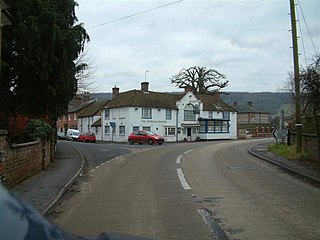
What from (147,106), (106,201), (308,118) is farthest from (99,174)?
(147,106)

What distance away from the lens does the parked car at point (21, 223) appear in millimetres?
2152

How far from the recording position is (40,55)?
2064 centimetres

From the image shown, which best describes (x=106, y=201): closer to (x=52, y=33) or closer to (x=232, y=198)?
(x=232, y=198)

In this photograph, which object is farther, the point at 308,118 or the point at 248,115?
the point at 248,115

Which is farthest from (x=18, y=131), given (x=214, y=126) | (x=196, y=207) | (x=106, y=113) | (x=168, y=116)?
(x=214, y=126)

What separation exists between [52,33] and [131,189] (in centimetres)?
1159

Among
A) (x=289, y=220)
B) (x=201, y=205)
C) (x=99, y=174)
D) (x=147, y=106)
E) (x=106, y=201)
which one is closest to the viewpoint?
(x=289, y=220)

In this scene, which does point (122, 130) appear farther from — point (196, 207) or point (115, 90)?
point (196, 207)

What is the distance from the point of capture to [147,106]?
197 feet

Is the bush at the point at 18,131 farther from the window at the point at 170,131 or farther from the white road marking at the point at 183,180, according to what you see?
the window at the point at 170,131

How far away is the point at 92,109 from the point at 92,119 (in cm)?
410

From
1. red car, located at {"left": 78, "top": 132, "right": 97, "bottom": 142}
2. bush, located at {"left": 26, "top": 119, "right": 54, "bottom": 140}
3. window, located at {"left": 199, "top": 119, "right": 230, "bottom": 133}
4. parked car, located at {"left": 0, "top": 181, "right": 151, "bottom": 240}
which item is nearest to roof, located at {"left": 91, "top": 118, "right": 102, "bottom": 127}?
red car, located at {"left": 78, "top": 132, "right": 97, "bottom": 142}

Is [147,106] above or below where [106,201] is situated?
above

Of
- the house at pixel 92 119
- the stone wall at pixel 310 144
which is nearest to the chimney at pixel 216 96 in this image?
the house at pixel 92 119
